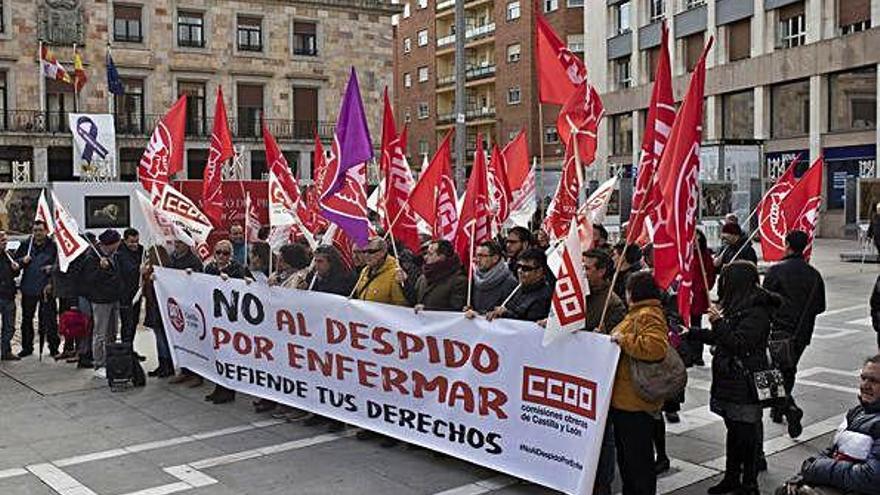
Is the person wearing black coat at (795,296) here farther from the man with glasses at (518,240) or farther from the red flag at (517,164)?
the red flag at (517,164)

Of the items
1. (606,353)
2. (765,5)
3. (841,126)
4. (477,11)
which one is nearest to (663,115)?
(606,353)

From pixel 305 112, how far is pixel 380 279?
3944 centimetres

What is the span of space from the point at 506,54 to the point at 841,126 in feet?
88.9

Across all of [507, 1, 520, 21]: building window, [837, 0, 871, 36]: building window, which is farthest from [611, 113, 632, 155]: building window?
[507, 1, 520, 21]: building window

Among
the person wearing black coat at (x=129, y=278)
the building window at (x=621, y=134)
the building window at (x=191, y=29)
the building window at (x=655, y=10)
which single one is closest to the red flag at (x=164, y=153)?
the person wearing black coat at (x=129, y=278)

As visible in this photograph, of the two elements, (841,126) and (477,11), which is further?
(477,11)

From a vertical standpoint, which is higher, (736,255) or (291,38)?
(291,38)

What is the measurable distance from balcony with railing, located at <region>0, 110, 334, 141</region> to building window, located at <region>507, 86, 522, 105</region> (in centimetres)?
1498

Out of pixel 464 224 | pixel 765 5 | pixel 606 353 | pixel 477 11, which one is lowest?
pixel 606 353

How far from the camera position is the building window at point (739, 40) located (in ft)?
125

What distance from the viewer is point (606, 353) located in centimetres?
571

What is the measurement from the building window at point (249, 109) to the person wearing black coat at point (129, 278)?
3457 centimetres

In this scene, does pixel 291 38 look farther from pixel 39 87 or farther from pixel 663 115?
pixel 663 115

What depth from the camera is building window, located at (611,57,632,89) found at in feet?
151
